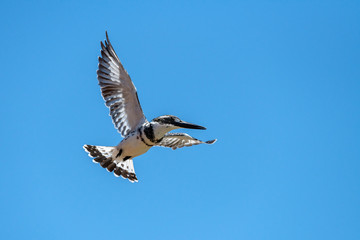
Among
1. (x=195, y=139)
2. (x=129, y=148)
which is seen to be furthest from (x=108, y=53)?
(x=195, y=139)

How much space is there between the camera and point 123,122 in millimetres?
10453

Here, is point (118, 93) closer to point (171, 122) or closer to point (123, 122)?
point (123, 122)

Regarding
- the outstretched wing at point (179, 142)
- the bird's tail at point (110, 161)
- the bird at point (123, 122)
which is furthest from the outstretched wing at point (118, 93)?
the outstretched wing at point (179, 142)

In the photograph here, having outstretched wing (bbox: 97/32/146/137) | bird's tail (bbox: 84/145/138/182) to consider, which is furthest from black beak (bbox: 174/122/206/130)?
bird's tail (bbox: 84/145/138/182)

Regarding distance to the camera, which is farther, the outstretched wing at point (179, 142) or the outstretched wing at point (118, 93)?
the outstretched wing at point (179, 142)

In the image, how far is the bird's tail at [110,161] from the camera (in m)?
→ 10.1

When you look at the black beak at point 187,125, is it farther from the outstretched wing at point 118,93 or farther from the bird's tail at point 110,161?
the bird's tail at point 110,161

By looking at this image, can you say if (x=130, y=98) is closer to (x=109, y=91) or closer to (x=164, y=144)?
→ (x=109, y=91)

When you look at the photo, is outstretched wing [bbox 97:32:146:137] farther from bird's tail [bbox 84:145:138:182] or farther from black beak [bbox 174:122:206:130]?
black beak [bbox 174:122:206:130]

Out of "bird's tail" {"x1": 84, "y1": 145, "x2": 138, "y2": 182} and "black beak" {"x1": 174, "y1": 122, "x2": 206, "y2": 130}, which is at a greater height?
"black beak" {"x1": 174, "y1": 122, "x2": 206, "y2": 130}

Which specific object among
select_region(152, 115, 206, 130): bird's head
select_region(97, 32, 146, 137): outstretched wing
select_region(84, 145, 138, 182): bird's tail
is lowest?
select_region(84, 145, 138, 182): bird's tail

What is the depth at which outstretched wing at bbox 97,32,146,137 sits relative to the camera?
1010 cm

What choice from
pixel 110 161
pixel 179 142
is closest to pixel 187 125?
pixel 179 142

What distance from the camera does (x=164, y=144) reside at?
→ 11.4 meters
